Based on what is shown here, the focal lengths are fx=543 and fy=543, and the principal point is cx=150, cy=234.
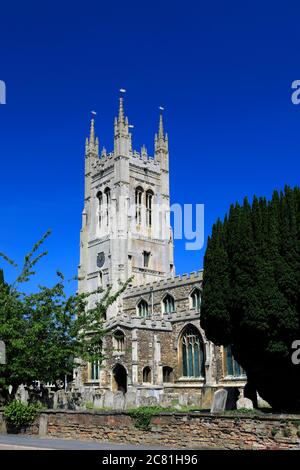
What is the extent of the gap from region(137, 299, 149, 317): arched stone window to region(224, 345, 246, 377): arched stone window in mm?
14143

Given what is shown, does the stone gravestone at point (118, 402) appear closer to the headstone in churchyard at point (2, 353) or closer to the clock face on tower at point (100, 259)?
the headstone in churchyard at point (2, 353)

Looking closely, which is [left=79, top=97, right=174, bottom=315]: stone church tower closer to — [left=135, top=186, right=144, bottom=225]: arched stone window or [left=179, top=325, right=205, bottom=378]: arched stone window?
[left=135, top=186, right=144, bottom=225]: arched stone window

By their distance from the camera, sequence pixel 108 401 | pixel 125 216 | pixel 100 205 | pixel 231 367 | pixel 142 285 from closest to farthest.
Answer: pixel 108 401 → pixel 231 367 → pixel 142 285 → pixel 125 216 → pixel 100 205

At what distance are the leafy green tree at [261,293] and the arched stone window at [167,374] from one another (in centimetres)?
1956

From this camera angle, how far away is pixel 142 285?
4988 centimetres

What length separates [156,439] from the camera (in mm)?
14727

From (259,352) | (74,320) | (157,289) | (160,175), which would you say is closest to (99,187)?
(160,175)

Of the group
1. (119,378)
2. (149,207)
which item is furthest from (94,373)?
(149,207)

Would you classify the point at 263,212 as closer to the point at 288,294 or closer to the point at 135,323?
the point at 288,294

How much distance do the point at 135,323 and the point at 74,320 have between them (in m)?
16.4

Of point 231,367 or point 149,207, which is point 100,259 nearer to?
point 149,207

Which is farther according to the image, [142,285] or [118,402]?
[142,285]

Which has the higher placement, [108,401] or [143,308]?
[143,308]

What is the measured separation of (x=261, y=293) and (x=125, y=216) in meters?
39.2
